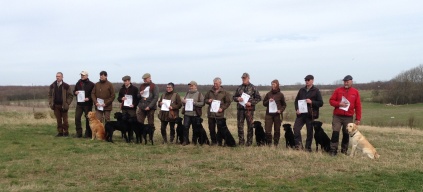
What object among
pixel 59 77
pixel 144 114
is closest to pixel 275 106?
pixel 144 114

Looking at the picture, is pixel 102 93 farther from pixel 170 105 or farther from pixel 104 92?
pixel 170 105

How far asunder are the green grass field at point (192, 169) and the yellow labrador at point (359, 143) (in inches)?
7.0

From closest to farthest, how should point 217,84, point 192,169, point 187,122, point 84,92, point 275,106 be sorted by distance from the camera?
point 192,169 → point 275,106 → point 217,84 → point 187,122 → point 84,92

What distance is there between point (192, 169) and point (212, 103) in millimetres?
3134

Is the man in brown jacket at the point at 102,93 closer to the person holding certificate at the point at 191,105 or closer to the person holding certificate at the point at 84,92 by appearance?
the person holding certificate at the point at 84,92

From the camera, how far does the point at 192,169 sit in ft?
23.7

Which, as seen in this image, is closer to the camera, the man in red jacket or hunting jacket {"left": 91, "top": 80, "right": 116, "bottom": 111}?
the man in red jacket

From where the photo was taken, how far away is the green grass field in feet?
19.9

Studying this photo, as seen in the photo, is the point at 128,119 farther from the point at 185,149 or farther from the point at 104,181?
the point at 104,181

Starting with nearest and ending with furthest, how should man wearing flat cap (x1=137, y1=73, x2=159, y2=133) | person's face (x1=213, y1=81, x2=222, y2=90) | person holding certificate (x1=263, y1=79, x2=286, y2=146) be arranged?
1. person holding certificate (x1=263, y1=79, x2=286, y2=146)
2. person's face (x1=213, y1=81, x2=222, y2=90)
3. man wearing flat cap (x1=137, y1=73, x2=159, y2=133)

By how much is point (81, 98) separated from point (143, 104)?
1.96 m

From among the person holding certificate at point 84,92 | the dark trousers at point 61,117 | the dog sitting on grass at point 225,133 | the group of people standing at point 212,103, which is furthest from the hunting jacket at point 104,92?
the dog sitting on grass at point 225,133

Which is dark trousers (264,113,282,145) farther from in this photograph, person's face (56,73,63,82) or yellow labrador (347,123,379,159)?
person's face (56,73,63,82)

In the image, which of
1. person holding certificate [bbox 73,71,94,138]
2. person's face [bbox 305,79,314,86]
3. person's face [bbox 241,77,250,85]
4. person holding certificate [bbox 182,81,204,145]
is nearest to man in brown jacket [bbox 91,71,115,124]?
person holding certificate [bbox 73,71,94,138]
